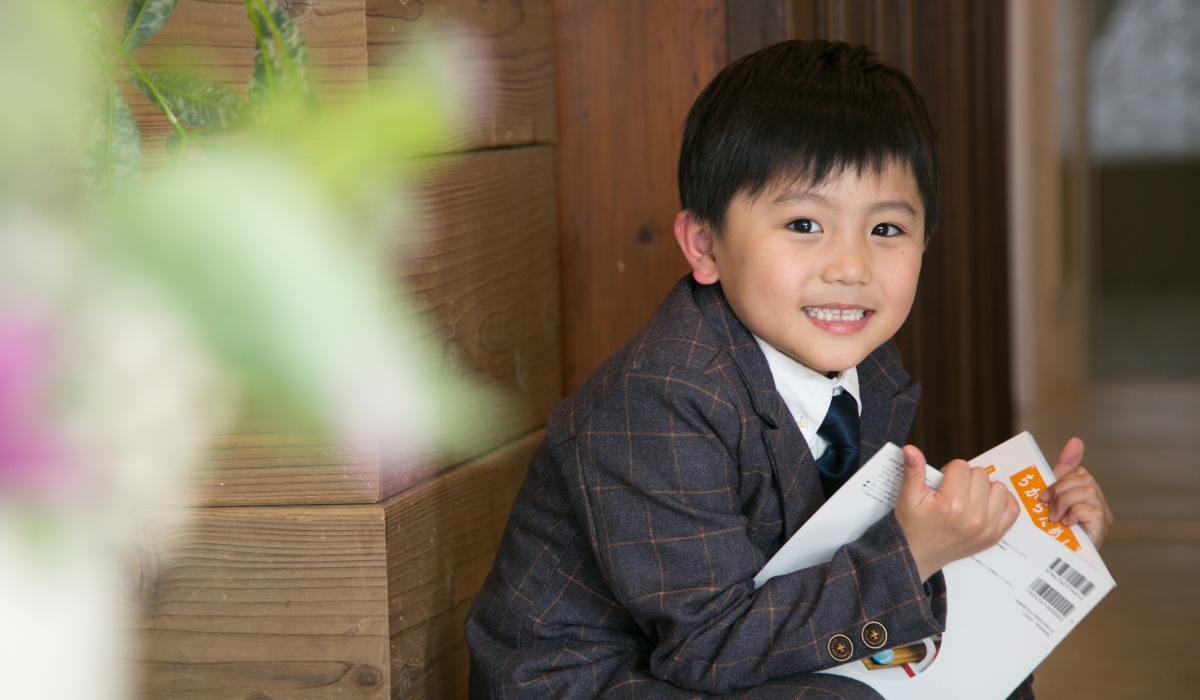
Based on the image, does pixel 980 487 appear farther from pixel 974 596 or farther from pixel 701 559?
pixel 701 559

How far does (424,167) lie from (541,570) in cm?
31

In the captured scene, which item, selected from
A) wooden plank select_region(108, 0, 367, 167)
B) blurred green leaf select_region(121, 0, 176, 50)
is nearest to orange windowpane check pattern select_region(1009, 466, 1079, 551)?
wooden plank select_region(108, 0, 367, 167)

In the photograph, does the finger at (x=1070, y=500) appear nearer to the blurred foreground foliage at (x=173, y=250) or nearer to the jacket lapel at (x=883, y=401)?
the jacket lapel at (x=883, y=401)

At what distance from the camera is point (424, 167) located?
834 millimetres

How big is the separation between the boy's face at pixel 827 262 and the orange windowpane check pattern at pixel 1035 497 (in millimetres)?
147

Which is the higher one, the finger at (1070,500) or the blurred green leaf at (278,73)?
the blurred green leaf at (278,73)

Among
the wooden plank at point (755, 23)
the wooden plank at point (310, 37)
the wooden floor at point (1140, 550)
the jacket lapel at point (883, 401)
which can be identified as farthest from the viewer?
the wooden floor at point (1140, 550)

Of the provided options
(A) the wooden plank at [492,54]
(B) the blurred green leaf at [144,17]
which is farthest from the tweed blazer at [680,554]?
(B) the blurred green leaf at [144,17]

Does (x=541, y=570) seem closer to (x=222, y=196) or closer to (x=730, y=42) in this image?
(x=730, y=42)

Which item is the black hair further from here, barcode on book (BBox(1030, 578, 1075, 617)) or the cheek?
barcode on book (BBox(1030, 578, 1075, 617))

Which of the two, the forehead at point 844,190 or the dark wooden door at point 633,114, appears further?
the dark wooden door at point 633,114

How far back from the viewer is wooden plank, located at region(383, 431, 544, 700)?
853 millimetres

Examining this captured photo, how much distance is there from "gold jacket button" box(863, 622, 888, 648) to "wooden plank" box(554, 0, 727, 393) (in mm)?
505

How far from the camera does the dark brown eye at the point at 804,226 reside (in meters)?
0.81
